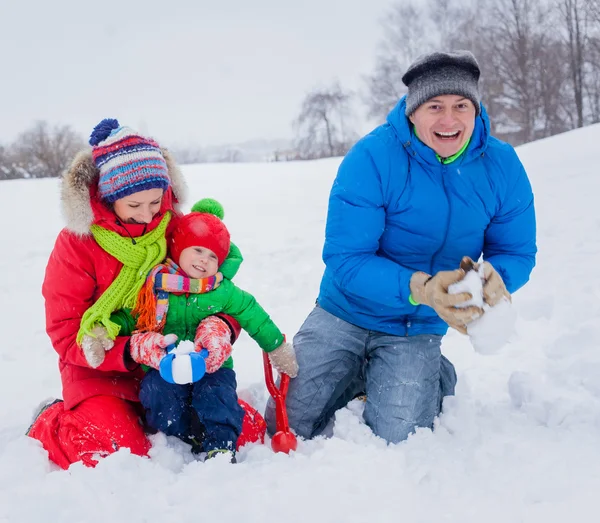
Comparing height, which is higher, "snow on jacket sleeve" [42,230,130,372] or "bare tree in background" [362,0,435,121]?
"bare tree in background" [362,0,435,121]

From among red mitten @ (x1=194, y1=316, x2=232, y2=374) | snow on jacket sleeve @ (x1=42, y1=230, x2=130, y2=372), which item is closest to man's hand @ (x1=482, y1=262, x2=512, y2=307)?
red mitten @ (x1=194, y1=316, x2=232, y2=374)

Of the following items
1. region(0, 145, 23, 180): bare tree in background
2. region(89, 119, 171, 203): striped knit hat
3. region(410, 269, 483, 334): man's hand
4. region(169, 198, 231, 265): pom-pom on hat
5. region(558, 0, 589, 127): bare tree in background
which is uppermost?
region(558, 0, 589, 127): bare tree in background

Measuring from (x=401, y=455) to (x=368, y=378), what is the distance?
696 millimetres

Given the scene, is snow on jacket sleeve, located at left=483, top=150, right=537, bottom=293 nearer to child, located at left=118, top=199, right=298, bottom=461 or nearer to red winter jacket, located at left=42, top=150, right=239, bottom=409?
child, located at left=118, top=199, right=298, bottom=461

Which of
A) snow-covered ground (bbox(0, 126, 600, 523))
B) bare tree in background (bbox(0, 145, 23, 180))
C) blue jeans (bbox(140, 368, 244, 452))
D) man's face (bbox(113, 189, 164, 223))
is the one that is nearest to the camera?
snow-covered ground (bbox(0, 126, 600, 523))

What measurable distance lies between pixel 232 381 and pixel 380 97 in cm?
2258

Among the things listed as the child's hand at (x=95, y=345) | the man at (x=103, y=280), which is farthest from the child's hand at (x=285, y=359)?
the child's hand at (x=95, y=345)

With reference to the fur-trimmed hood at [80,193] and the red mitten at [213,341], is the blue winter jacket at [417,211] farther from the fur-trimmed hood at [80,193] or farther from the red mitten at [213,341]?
the fur-trimmed hood at [80,193]

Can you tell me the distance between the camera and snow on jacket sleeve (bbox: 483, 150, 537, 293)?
7.95 feet

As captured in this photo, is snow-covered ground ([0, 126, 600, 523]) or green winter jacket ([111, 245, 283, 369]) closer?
snow-covered ground ([0, 126, 600, 523])

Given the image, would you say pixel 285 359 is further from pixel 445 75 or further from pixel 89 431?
pixel 445 75

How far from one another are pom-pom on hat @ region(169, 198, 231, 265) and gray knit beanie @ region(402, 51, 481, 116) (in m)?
1.03

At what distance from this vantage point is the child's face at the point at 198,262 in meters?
2.29

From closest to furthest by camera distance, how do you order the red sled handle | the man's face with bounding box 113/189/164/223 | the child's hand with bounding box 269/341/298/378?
1. the man's face with bounding box 113/189/164/223
2. the red sled handle
3. the child's hand with bounding box 269/341/298/378
